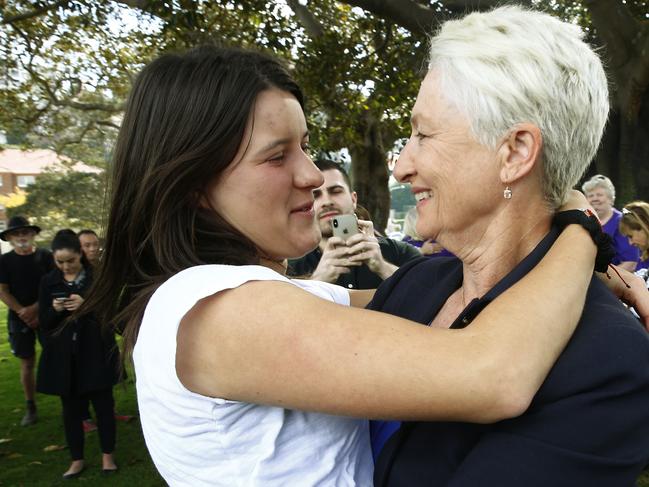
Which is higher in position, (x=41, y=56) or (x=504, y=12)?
(x=41, y=56)

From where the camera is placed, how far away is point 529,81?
1.54m

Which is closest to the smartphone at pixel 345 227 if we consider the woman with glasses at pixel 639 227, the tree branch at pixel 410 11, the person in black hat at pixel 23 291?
the woman with glasses at pixel 639 227

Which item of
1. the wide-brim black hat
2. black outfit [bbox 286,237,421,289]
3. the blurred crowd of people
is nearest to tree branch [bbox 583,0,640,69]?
black outfit [bbox 286,237,421,289]

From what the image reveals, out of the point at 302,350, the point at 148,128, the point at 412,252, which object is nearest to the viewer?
the point at 302,350

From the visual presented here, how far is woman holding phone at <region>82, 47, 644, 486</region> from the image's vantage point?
1.25 metres

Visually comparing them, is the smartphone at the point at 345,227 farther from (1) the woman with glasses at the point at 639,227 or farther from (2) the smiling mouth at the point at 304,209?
(1) the woman with glasses at the point at 639,227

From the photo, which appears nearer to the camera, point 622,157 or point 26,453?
point 26,453

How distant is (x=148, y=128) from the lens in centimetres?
165

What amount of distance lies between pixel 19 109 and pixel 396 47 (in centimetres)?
1063

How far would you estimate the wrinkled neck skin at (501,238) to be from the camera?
1.71 meters

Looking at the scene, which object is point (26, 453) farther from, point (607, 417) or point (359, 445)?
point (607, 417)

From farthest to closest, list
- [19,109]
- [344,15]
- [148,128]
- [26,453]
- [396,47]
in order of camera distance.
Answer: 1. [19,109]
2. [344,15]
3. [396,47]
4. [26,453]
5. [148,128]

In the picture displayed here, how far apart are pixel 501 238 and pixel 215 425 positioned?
0.90 m

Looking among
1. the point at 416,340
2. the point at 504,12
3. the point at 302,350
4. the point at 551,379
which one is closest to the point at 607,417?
the point at 551,379
